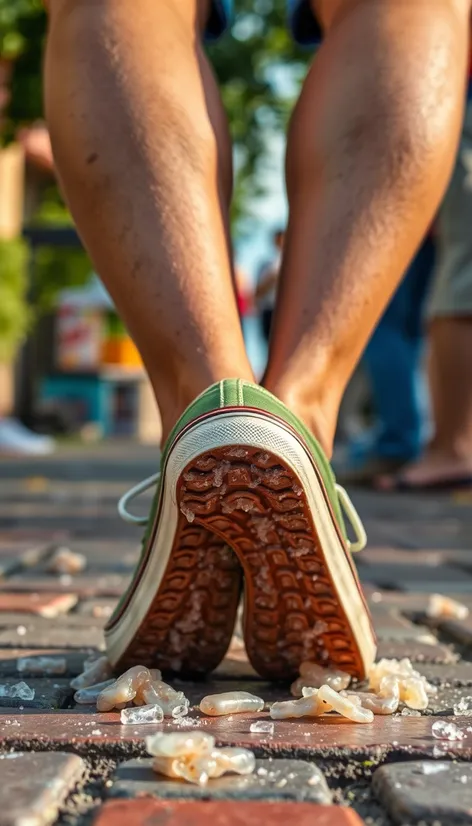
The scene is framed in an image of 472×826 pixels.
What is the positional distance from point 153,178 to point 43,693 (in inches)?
25.5

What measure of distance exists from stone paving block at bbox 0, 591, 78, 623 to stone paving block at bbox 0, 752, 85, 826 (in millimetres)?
846

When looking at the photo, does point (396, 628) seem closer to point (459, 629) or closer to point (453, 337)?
point (459, 629)

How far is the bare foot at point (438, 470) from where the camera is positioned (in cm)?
403

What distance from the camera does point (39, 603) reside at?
185 cm

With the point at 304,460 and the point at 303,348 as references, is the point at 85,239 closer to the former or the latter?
the point at 303,348

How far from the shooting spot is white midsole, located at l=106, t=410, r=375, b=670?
1085mm

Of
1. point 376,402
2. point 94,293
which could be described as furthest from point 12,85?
point 94,293

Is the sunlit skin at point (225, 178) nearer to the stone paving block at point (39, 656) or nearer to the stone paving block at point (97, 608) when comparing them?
the stone paving block at point (39, 656)

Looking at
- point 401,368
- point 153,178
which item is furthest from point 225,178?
point 401,368

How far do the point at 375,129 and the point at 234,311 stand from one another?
0.31 m

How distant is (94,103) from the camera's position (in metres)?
1.36

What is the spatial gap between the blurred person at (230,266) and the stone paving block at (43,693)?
8 centimetres

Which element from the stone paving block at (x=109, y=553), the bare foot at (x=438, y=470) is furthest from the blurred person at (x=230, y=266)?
the bare foot at (x=438, y=470)

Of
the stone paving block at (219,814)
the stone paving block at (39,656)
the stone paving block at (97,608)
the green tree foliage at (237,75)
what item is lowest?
the stone paving block at (97,608)
